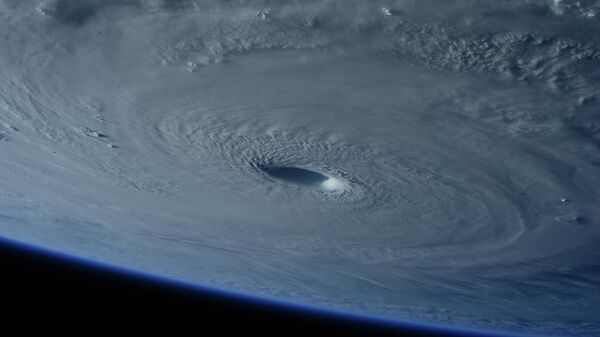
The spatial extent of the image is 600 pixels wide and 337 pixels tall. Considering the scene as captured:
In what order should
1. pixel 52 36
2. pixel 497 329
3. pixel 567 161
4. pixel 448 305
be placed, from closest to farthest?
pixel 52 36
pixel 567 161
pixel 448 305
pixel 497 329

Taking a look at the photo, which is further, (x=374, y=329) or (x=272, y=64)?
(x=374, y=329)

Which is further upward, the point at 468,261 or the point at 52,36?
the point at 52,36

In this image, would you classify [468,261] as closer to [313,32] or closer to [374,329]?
[313,32]

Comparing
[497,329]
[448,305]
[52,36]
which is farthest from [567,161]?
[497,329]

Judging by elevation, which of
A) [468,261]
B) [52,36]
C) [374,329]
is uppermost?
[52,36]

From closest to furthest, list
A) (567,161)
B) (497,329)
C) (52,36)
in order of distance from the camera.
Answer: (52,36)
(567,161)
(497,329)

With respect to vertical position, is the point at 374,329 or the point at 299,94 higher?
the point at 299,94

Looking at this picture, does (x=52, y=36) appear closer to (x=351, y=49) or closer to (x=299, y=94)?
(x=299, y=94)

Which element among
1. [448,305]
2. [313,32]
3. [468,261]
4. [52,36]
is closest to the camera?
[313,32]

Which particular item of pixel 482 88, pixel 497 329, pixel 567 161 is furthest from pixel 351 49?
pixel 497 329
